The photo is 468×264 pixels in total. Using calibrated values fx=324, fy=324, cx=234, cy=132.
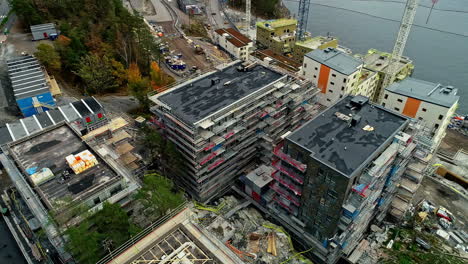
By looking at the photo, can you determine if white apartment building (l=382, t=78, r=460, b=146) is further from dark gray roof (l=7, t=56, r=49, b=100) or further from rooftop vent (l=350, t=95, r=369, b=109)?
dark gray roof (l=7, t=56, r=49, b=100)

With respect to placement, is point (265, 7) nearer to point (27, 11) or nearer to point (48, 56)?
point (27, 11)

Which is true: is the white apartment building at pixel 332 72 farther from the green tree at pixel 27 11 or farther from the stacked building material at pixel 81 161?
the green tree at pixel 27 11

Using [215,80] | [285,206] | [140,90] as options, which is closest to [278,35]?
[140,90]

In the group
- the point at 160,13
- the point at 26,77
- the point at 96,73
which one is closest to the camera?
the point at 26,77

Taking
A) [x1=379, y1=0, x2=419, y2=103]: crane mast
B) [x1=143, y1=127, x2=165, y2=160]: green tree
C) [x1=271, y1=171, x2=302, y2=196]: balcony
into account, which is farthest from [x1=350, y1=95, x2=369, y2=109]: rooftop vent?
[x1=143, y1=127, x2=165, y2=160]: green tree

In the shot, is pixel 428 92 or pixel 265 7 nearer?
pixel 428 92

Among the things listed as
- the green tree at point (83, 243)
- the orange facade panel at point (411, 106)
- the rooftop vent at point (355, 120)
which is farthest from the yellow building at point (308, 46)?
the green tree at point (83, 243)
